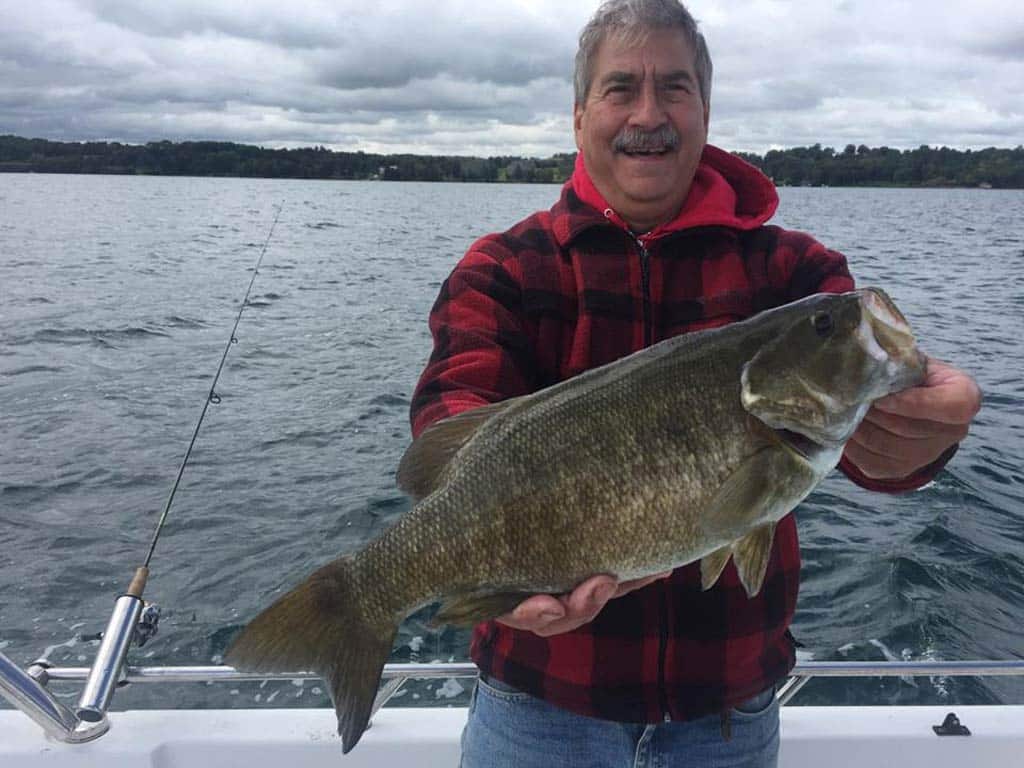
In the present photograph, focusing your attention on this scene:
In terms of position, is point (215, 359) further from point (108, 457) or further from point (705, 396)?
point (705, 396)

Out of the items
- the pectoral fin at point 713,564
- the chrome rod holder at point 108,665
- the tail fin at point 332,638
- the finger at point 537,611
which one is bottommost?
the chrome rod holder at point 108,665

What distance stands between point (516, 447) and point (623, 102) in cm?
141

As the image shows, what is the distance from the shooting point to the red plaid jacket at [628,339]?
272 centimetres

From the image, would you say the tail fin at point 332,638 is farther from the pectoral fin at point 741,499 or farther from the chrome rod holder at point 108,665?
the chrome rod holder at point 108,665

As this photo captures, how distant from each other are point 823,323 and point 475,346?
1123 mm

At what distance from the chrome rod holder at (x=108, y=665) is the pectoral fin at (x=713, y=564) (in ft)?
7.41

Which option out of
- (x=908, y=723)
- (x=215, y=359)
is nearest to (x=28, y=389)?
(x=215, y=359)

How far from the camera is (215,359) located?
15.5 metres

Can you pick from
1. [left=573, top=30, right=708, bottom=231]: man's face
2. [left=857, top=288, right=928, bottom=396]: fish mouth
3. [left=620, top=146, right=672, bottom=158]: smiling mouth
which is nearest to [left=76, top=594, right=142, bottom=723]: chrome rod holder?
[left=573, top=30, right=708, bottom=231]: man's face

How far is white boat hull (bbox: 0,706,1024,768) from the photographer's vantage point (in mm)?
3406

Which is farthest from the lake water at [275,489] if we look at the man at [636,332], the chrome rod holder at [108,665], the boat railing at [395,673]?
the man at [636,332]

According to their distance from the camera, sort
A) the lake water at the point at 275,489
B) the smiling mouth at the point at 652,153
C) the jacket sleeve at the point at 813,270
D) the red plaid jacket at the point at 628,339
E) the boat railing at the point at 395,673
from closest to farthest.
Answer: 1. the red plaid jacket at the point at 628,339
2. the jacket sleeve at the point at 813,270
3. the smiling mouth at the point at 652,153
4. the boat railing at the point at 395,673
5. the lake water at the point at 275,489

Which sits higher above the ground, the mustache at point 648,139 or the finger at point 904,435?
the mustache at point 648,139

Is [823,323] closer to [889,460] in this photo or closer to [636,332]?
[889,460]
